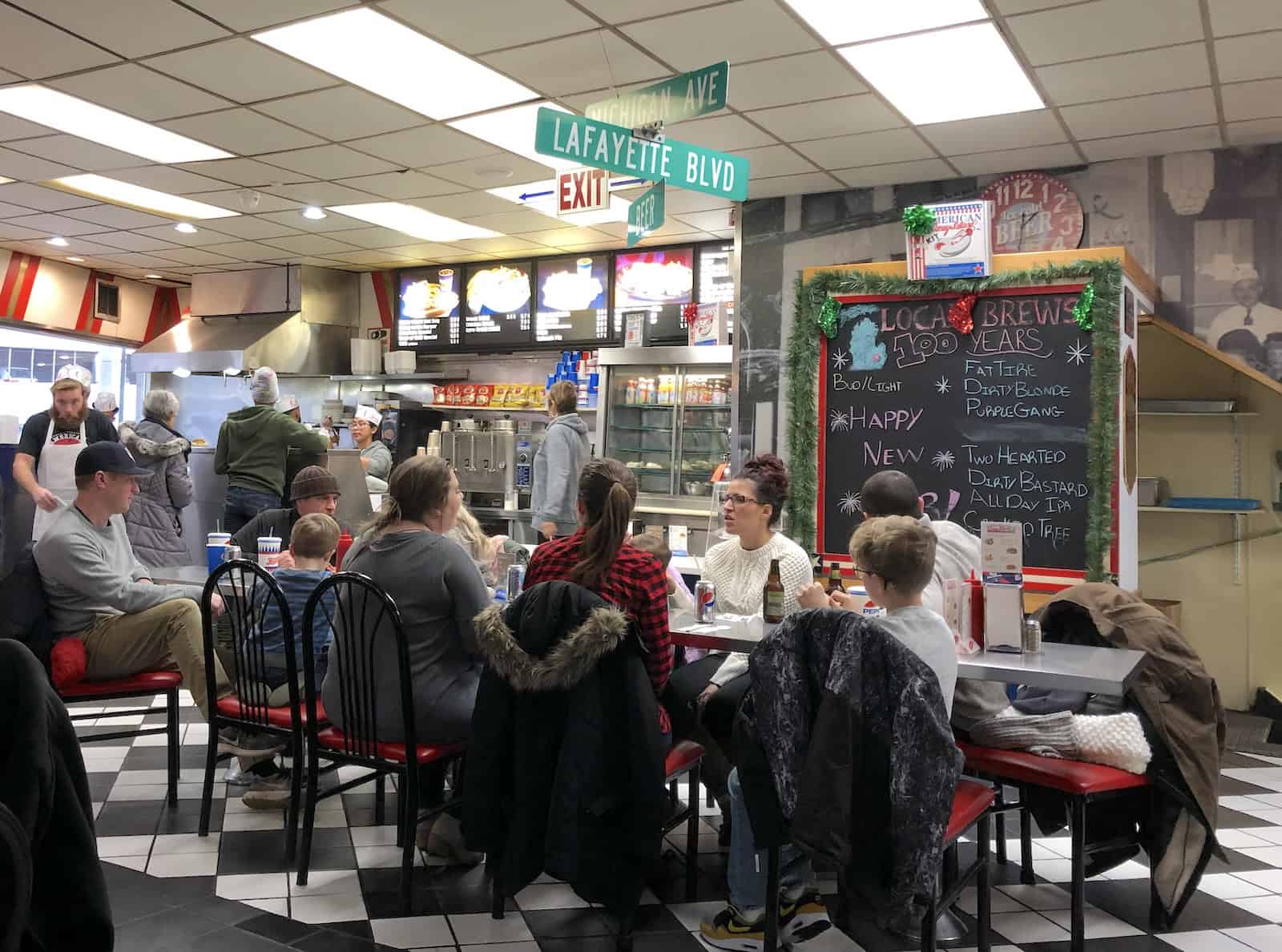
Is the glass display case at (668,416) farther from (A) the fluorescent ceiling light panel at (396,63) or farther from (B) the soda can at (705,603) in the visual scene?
(B) the soda can at (705,603)

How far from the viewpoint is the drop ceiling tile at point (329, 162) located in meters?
6.05

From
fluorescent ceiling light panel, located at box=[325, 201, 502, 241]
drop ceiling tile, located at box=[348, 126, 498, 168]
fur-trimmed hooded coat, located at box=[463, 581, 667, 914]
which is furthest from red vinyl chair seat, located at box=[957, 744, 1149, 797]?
fluorescent ceiling light panel, located at box=[325, 201, 502, 241]

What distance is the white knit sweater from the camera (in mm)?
3652

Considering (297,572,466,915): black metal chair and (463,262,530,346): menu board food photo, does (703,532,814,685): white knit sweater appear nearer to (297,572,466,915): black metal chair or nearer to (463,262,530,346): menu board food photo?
(297,572,466,915): black metal chair

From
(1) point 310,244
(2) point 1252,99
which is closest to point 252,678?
(2) point 1252,99

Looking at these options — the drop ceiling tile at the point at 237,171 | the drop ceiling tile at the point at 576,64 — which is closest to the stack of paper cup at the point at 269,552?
the drop ceiling tile at the point at 576,64

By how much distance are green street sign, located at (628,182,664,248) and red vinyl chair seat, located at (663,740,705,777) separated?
2.23 m

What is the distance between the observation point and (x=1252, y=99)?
4934mm

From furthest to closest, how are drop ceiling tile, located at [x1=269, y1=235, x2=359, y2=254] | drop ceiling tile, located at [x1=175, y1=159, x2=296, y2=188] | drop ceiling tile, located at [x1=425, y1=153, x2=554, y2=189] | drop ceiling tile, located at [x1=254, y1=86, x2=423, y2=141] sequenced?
1. drop ceiling tile, located at [x1=269, y1=235, x2=359, y2=254]
2. drop ceiling tile, located at [x1=175, y1=159, x2=296, y2=188]
3. drop ceiling tile, located at [x1=425, y1=153, x2=554, y2=189]
4. drop ceiling tile, located at [x1=254, y1=86, x2=423, y2=141]

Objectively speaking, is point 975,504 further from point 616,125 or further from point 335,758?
point 335,758

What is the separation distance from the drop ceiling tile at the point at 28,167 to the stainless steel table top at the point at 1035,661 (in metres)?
5.35

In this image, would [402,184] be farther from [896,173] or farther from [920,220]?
[920,220]

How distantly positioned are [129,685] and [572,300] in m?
5.63

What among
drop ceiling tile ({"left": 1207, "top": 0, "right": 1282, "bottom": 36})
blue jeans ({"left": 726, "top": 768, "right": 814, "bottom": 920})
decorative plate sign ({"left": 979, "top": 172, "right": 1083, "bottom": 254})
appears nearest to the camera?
blue jeans ({"left": 726, "top": 768, "right": 814, "bottom": 920})
